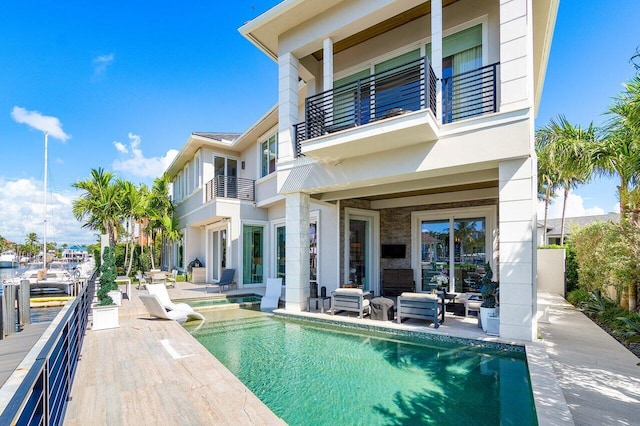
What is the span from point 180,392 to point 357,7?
9.06 metres

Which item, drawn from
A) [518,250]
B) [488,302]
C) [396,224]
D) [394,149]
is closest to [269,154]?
[396,224]

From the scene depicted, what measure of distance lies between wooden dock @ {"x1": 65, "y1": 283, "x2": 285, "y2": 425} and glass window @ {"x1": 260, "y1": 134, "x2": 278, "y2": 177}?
9.34 m

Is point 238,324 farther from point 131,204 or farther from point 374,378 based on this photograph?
point 131,204

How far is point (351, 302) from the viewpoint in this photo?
9.16m

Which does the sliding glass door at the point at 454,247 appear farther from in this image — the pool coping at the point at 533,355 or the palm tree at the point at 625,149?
the pool coping at the point at 533,355

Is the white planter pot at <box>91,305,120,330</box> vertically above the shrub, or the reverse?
the white planter pot at <box>91,305,120,330</box>

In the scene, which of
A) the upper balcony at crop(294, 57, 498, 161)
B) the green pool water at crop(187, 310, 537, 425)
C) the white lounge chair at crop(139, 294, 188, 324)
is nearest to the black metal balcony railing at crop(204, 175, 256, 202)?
the white lounge chair at crop(139, 294, 188, 324)

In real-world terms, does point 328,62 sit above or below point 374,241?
above

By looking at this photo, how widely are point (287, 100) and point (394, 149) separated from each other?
13.0 feet

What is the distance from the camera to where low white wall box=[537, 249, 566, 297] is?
46.6ft

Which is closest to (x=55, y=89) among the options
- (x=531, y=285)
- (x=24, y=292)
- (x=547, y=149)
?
(x=24, y=292)

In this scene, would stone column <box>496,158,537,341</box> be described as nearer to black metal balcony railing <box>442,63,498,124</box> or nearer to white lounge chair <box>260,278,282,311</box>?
black metal balcony railing <box>442,63,498,124</box>

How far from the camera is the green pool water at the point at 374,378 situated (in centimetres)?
431

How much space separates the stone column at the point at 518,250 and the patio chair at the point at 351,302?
3.47 metres
